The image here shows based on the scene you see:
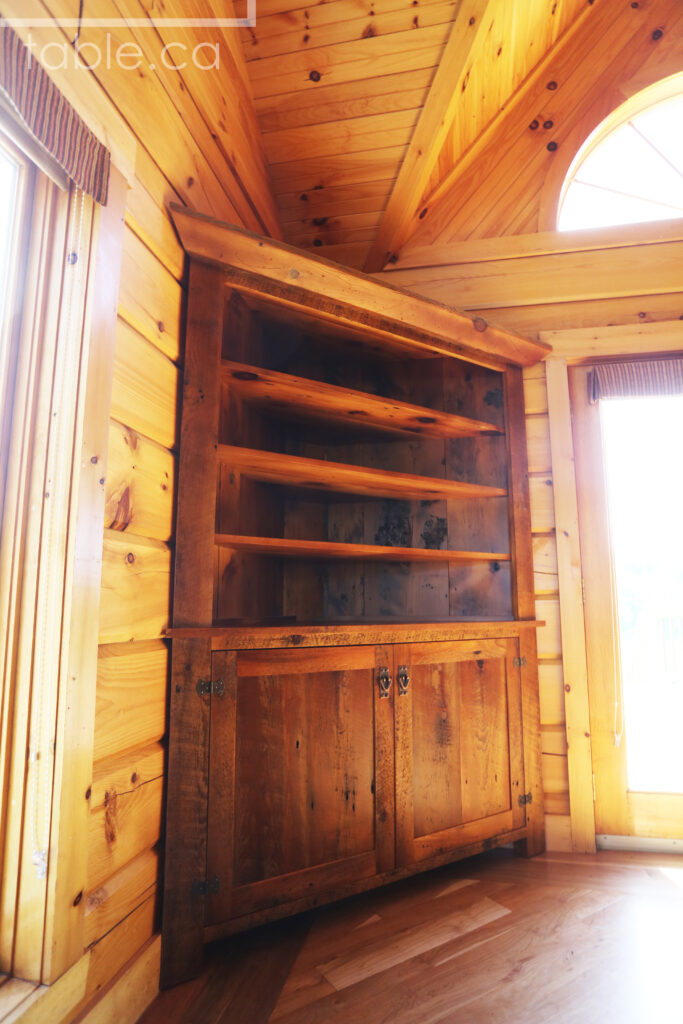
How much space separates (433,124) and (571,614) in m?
1.97

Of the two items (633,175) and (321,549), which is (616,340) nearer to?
(633,175)

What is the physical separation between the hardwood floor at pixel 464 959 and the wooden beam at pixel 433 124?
2.54 m

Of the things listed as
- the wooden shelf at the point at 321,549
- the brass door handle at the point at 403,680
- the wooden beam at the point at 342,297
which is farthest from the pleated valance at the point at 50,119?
the brass door handle at the point at 403,680

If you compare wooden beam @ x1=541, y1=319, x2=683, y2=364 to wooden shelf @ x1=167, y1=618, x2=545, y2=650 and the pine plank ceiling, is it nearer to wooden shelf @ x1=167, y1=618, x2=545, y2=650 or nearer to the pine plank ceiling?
the pine plank ceiling

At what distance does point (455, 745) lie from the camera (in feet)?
6.57

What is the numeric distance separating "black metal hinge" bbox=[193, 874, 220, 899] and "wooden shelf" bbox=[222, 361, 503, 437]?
1364mm

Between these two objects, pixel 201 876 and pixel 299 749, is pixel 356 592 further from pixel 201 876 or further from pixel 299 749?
pixel 201 876

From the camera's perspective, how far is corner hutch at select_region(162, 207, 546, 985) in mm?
1542

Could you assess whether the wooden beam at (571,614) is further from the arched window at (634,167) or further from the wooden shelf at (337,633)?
the arched window at (634,167)

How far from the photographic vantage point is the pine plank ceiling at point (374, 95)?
1.95 m

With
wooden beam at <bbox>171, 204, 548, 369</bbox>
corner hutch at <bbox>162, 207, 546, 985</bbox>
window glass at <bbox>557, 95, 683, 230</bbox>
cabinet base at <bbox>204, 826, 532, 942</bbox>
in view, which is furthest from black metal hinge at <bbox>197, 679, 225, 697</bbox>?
window glass at <bbox>557, 95, 683, 230</bbox>

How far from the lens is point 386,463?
2.66 m

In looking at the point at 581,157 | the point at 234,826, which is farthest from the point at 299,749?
the point at 581,157

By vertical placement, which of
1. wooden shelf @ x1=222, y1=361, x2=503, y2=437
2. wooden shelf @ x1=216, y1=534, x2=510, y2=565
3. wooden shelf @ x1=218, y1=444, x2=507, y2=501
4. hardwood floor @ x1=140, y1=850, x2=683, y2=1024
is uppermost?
wooden shelf @ x1=222, y1=361, x2=503, y2=437
